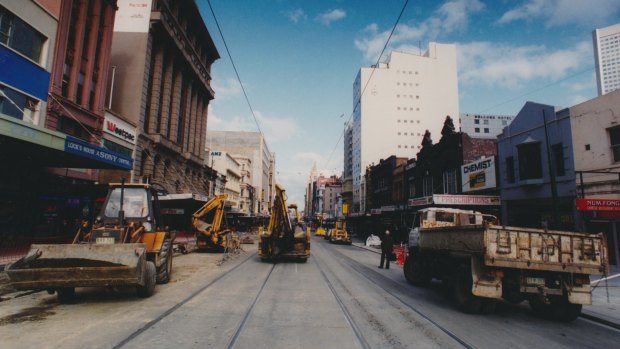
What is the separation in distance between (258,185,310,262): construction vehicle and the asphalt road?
681 cm

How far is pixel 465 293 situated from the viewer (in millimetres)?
7594

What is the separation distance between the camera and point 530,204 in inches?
730

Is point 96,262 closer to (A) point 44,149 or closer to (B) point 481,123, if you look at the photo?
(A) point 44,149

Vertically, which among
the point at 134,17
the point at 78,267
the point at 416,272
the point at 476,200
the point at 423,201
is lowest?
the point at 416,272

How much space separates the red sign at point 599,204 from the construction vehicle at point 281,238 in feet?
37.3

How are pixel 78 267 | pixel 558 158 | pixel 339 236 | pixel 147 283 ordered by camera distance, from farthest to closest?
pixel 339 236 < pixel 558 158 < pixel 147 283 < pixel 78 267

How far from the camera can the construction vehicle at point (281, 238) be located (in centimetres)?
1647

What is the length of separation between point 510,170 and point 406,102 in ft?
199

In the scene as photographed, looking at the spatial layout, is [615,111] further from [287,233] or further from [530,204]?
[287,233]

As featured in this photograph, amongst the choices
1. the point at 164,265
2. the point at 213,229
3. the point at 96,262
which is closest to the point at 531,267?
the point at 96,262

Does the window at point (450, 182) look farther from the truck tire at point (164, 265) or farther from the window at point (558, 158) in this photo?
the truck tire at point (164, 265)

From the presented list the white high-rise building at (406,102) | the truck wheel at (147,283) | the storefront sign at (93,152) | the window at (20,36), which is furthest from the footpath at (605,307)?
the white high-rise building at (406,102)

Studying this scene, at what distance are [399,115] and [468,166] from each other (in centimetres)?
5598

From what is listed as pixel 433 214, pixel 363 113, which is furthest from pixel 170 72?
pixel 363 113
